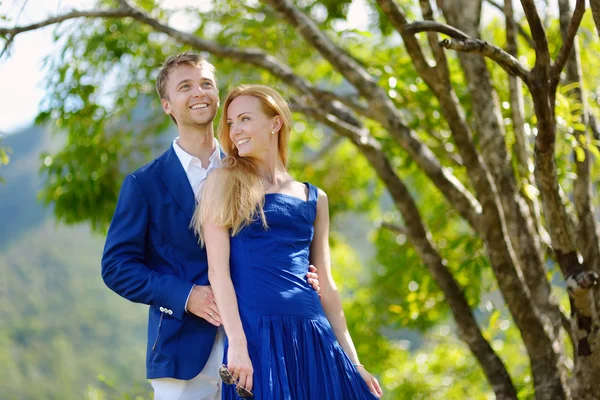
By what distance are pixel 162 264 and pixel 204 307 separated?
24cm

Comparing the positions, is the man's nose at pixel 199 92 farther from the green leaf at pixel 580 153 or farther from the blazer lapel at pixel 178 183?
the green leaf at pixel 580 153

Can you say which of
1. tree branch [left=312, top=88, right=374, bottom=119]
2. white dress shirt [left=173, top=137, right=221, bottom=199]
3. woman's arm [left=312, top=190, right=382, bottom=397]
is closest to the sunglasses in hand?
woman's arm [left=312, top=190, right=382, bottom=397]

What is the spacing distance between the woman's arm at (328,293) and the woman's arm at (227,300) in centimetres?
37

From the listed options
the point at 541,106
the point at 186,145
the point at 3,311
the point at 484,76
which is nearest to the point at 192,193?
the point at 186,145

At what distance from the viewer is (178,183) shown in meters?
2.85

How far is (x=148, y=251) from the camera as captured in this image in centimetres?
284

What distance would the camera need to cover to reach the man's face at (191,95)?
2.92 meters

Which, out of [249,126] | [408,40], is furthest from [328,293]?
[408,40]

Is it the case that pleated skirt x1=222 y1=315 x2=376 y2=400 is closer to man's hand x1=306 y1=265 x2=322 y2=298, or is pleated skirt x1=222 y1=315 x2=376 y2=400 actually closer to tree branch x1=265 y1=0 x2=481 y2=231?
man's hand x1=306 y1=265 x2=322 y2=298

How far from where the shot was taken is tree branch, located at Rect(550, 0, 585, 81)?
288 cm

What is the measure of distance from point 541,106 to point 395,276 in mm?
5106

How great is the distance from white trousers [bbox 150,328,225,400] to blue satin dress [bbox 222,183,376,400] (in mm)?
186

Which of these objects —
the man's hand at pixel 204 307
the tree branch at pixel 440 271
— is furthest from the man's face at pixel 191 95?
the tree branch at pixel 440 271

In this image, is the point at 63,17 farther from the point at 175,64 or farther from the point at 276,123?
the point at 276,123
